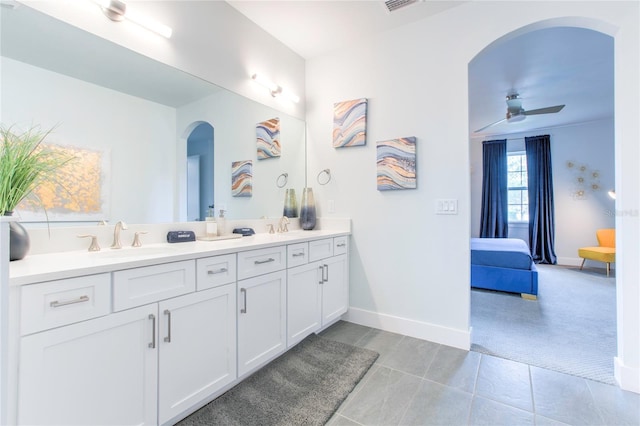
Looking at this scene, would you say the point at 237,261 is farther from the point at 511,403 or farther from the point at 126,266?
the point at 511,403

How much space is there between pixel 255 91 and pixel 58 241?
1755mm

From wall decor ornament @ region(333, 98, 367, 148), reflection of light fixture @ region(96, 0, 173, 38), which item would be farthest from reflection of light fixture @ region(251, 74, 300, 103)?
reflection of light fixture @ region(96, 0, 173, 38)

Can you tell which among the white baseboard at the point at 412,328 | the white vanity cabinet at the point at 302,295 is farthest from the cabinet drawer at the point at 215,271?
the white baseboard at the point at 412,328

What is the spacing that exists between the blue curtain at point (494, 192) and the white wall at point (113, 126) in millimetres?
5935

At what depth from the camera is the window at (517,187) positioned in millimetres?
5754

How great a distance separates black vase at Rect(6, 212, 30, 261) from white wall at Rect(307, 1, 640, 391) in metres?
2.07

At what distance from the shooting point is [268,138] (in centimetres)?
260

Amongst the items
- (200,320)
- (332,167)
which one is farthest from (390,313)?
(200,320)

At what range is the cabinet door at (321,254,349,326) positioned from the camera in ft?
7.57

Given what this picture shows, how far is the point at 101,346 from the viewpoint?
3.43 feet

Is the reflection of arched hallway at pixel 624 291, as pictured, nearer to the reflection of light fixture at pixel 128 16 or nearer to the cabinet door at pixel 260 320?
the cabinet door at pixel 260 320

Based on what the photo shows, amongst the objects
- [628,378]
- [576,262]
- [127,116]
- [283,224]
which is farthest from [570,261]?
[127,116]

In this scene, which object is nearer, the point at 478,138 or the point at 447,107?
the point at 447,107

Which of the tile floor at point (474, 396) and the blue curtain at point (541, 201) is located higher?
the blue curtain at point (541, 201)
